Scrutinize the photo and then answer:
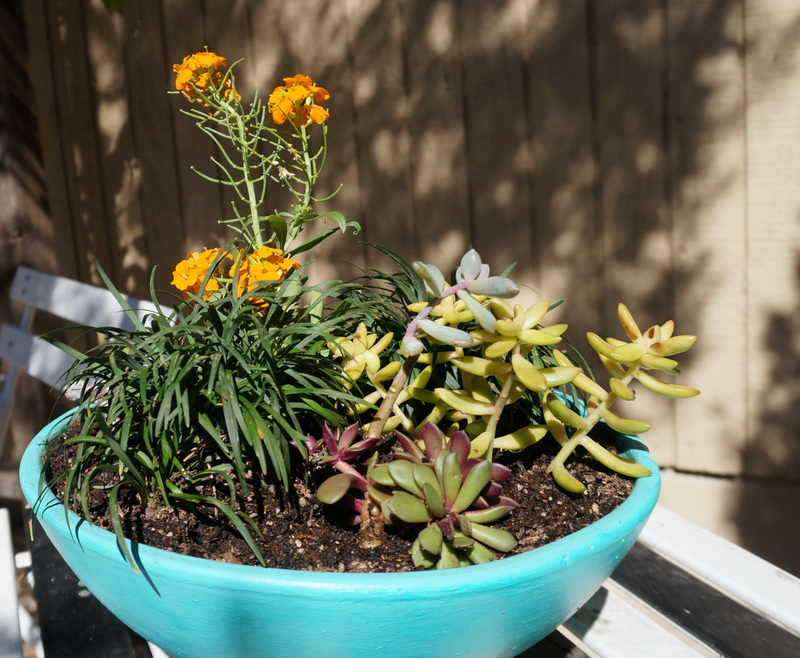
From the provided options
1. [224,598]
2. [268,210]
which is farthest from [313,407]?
[268,210]

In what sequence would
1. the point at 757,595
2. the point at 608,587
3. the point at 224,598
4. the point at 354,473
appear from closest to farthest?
1. the point at 224,598
2. the point at 354,473
3. the point at 757,595
4. the point at 608,587

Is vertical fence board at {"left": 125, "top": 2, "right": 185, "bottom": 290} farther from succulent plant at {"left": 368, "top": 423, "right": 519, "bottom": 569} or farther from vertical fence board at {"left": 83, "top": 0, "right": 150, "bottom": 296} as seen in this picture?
succulent plant at {"left": 368, "top": 423, "right": 519, "bottom": 569}

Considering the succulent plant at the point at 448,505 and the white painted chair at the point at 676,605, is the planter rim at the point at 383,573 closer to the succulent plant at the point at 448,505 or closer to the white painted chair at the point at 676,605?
the succulent plant at the point at 448,505

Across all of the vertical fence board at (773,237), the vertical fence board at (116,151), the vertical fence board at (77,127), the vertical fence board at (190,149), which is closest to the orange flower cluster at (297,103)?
the vertical fence board at (773,237)

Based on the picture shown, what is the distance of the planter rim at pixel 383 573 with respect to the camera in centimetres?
65

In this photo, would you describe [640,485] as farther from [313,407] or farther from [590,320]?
[590,320]

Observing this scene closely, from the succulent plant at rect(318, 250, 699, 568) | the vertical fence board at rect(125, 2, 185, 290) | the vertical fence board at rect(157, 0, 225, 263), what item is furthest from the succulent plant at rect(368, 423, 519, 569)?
the vertical fence board at rect(125, 2, 185, 290)

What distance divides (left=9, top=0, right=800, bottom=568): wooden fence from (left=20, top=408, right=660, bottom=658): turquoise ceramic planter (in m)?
1.31

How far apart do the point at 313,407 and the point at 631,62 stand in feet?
4.85

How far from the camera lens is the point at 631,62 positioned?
1.94 m

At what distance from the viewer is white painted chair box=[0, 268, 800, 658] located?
946 millimetres

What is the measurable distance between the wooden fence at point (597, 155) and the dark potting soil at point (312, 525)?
1177 mm

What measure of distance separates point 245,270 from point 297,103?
0.28m

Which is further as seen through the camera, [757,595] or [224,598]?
[757,595]
